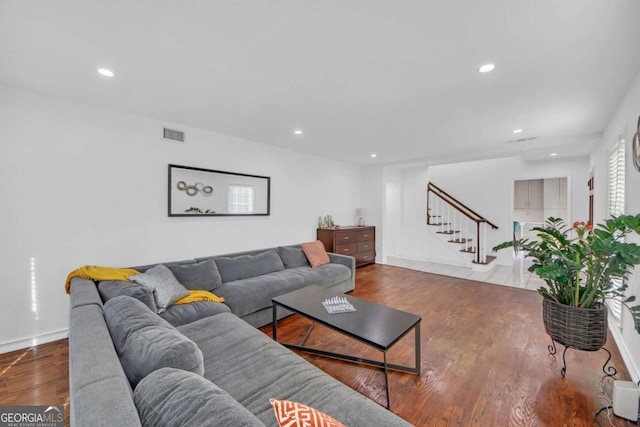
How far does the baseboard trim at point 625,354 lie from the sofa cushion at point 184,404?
2.94m

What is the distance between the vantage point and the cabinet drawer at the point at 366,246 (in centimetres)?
578

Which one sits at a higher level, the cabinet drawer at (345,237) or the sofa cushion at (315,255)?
A: the cabinet drawer at (345,237)

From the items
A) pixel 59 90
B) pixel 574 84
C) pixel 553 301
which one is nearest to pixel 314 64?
pixel 574 84

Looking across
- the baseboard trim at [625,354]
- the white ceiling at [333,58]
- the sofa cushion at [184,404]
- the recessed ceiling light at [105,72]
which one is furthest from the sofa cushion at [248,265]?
the baseboard trim at [625,354]

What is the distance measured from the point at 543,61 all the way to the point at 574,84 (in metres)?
0.67

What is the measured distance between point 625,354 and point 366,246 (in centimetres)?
400

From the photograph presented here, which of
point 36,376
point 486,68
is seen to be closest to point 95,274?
point 36,376

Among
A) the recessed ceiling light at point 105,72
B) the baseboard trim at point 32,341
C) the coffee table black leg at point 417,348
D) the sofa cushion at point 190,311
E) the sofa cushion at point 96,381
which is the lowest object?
the baseboard trim at point 32,341

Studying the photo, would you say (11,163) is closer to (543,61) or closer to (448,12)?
(448,12)

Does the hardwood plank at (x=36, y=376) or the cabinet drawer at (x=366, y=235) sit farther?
the cabinet drawer at (x=366, y=235)

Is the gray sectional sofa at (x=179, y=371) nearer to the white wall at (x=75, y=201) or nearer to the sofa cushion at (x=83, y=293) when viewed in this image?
the sofa cushion at (x=83, y=293)

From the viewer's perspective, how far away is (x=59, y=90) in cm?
246

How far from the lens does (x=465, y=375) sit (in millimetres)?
2100

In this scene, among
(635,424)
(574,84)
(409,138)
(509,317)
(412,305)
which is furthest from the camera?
(409,138)
